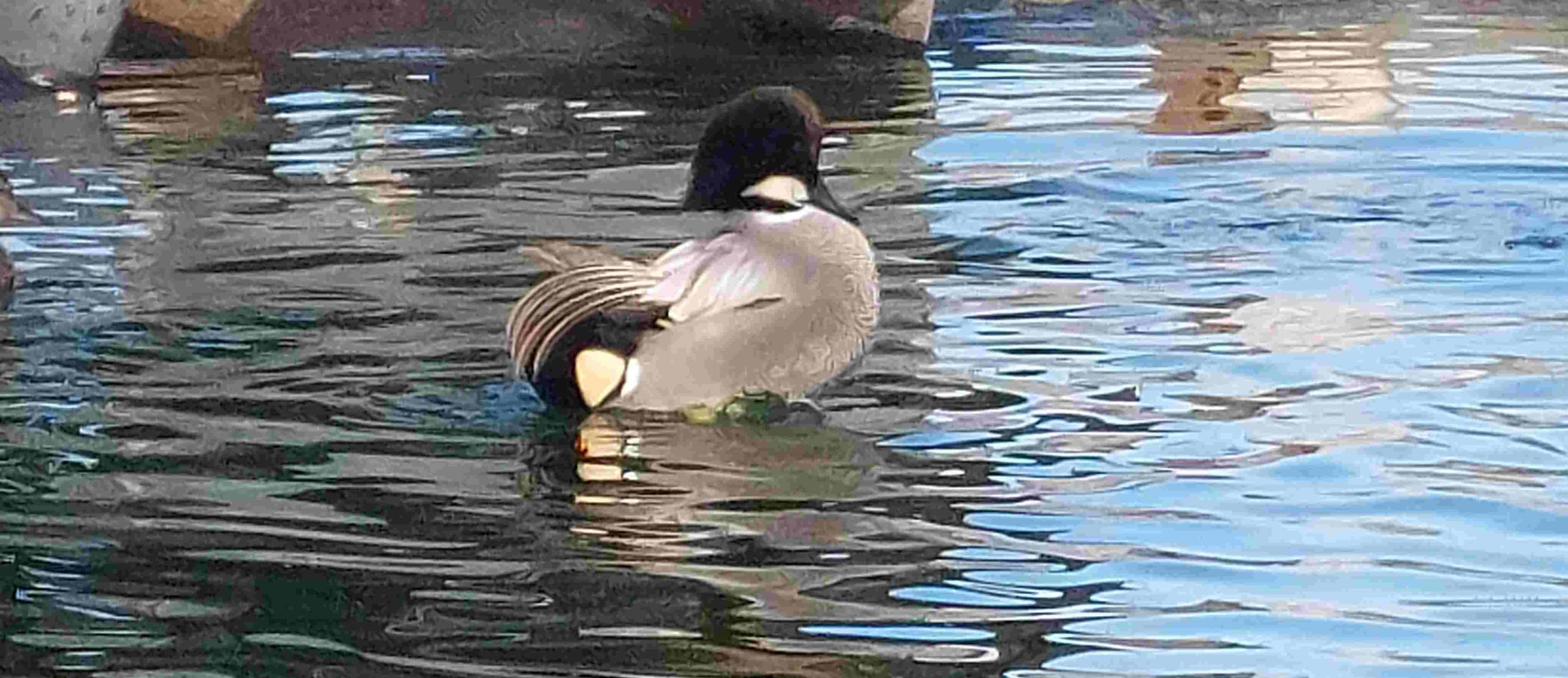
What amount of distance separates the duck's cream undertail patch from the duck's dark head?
Answer: 53 centimetres

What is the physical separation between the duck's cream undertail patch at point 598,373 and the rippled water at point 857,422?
8 centimetres

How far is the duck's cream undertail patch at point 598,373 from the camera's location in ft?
19.1

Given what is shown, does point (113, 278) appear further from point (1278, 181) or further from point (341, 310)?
point (1278, 181)

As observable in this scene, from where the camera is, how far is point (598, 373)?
586 cm

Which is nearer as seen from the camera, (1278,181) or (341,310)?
(341,310)

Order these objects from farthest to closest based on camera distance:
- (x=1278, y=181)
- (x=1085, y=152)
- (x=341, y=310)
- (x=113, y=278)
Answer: (x=1085, y=152) < (x=1278, y=181) < (x=113, y=278) < (x=341, y=310)

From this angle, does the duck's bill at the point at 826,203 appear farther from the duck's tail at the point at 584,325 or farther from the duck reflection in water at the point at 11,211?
the duck reflection in water at the point at 11,211

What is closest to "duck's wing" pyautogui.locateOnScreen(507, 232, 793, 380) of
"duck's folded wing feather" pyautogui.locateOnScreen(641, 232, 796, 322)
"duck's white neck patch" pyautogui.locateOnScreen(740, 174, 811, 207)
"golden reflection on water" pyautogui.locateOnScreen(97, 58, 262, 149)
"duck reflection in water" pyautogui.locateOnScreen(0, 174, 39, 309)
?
"duck's folded wing feather" pyautogui.locateOnScreen(641, 232, 796, 322)

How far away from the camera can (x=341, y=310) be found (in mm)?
7254

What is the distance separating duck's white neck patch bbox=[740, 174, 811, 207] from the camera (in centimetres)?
620

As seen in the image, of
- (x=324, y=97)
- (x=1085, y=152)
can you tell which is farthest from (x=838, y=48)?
(x=1085, y=152)

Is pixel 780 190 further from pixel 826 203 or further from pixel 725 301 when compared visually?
pixel 725 301

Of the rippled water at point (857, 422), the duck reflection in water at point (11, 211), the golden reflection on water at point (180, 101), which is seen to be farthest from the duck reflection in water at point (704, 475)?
the golden reflection on water at point (180, 101)

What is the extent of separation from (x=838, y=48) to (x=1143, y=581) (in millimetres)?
8762
